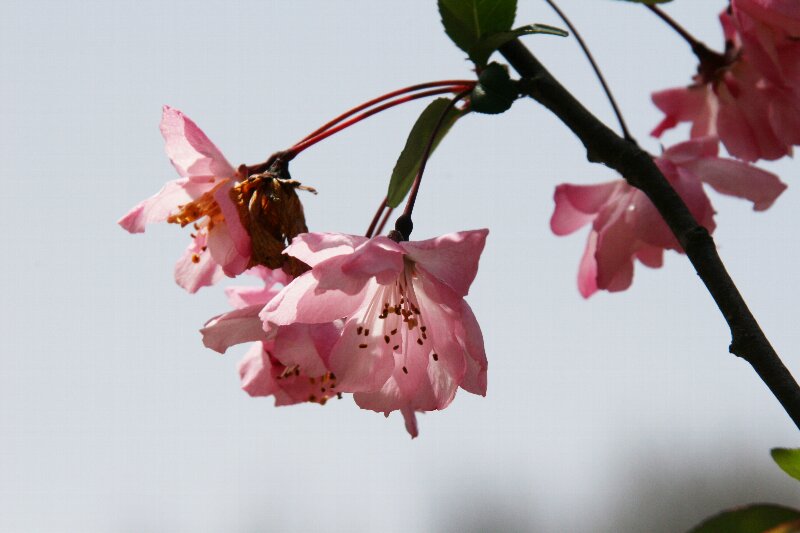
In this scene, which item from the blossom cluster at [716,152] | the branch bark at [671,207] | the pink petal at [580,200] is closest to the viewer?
the branch bark at [671,207]

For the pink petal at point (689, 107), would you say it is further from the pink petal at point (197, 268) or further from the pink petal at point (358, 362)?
the pink petal at point (197, 268)

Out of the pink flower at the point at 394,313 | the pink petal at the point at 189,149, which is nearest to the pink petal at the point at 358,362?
the pink flower at the point at 394,313

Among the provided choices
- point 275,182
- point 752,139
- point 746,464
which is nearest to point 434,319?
point 275,182

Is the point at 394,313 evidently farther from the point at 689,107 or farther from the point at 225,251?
the point at 689,107

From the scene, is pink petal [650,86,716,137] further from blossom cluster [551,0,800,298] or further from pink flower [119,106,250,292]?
pink flower [119,106,250,292]

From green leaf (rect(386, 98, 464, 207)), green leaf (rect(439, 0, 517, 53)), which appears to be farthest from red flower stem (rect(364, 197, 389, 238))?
green leaf (rect(439, 0, 517, 53))

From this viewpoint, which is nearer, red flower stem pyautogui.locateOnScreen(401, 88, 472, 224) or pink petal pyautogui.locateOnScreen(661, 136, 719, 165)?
red flower stem pyautogui.locateOnScreen(401, 88, 472, 224)

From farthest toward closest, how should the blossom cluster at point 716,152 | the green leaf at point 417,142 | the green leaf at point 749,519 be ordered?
the blossom cluster at point 716,152, the green leaf at point 417,142, the green leaf at point 749,519
